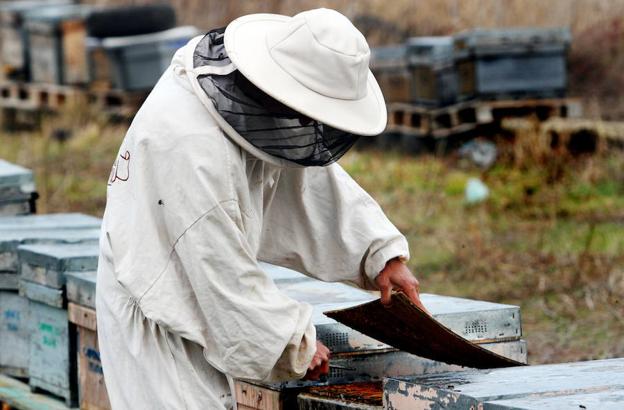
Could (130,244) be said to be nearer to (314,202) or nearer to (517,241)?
(314,202)

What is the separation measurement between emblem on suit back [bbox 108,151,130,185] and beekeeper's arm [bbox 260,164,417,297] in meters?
0.51

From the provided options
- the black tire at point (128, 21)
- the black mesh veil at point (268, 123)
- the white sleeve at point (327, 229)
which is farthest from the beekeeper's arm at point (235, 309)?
the black tire at point (128, 21)

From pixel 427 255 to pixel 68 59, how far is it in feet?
21.8

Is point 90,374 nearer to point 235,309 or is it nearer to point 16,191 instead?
point 235,309

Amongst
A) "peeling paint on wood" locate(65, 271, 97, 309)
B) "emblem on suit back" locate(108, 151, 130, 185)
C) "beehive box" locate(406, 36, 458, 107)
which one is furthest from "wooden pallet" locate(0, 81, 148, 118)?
"emblem on suit back" locate(108, 151, 130, 185)

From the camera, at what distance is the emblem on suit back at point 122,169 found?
11.1 feet

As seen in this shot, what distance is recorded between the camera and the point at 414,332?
3.47 m

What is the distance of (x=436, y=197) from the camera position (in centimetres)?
1030

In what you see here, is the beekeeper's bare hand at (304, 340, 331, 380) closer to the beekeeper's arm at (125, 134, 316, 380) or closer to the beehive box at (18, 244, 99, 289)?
the beekeeper's arm at (125, 134, 316, 380)

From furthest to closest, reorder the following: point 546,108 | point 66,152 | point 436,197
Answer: point 66,152
point 546,108
point 436,197

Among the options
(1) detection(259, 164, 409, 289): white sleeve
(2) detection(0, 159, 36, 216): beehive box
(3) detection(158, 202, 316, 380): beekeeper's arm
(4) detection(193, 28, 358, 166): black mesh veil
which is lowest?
(3) detection(158, 202, 316, 380): beekeeper's arm

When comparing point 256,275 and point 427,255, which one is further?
point 427,255

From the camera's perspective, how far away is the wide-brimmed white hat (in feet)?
10.6

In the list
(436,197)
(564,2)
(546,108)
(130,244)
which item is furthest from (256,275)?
(564,2)
